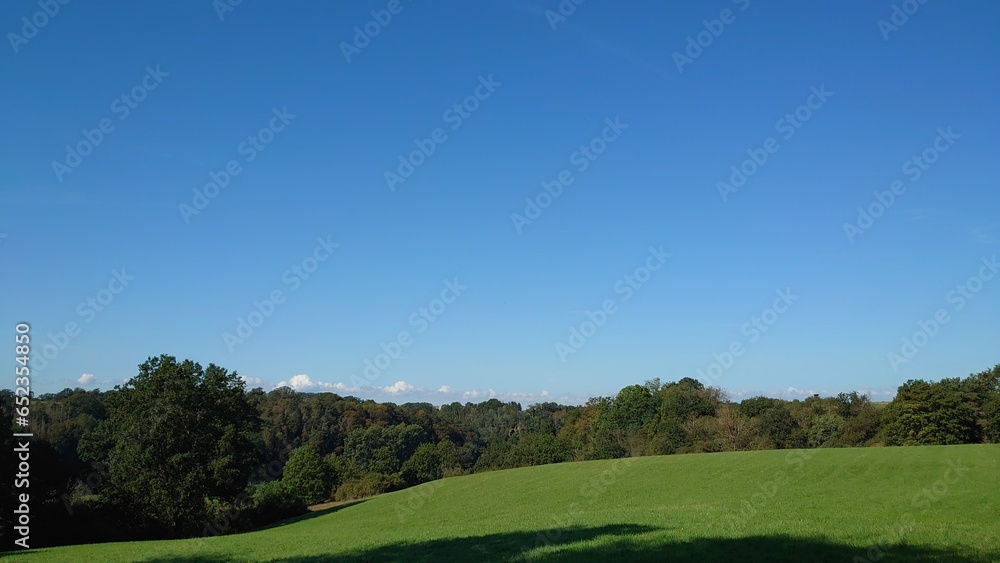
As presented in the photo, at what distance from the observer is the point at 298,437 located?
12106cm

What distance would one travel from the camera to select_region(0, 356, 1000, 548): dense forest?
129 feet

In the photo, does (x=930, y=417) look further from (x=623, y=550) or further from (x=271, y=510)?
(x=623, y=550)

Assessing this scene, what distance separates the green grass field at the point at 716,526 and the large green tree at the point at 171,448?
12312 mm

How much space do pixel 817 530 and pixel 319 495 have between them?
68.6 m

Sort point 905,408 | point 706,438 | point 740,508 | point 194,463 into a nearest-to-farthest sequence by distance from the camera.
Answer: point 740,508 < point 194,463 < point 905,408 < point 706,438

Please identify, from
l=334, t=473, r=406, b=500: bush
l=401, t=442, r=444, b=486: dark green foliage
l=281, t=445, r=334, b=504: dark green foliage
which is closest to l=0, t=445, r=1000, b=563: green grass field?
l=281, t=445, r=334, b=504: dark green foliage

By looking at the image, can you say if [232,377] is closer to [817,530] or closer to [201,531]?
[201,531]

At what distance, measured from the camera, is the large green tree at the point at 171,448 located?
39312mm

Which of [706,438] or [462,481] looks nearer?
[462,481]

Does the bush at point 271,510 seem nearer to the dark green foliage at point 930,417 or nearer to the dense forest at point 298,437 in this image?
the dense forest at point 298,437

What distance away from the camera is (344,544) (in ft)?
63.2

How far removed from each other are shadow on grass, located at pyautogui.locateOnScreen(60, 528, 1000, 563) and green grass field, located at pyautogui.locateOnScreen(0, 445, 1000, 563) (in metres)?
0.03

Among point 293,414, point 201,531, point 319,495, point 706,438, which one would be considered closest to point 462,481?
point 319,495

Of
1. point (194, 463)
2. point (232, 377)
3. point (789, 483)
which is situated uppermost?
point (232, 377)
